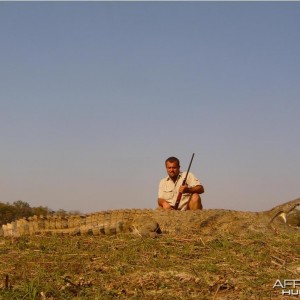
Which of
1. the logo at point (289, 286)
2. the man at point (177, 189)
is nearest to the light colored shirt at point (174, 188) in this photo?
the man at point (177, 189)

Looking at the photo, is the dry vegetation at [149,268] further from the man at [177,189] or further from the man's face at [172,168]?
the man's face at [172,168]

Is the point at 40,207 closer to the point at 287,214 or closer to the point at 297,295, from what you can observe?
the point at 287,214

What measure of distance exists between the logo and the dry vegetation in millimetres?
65

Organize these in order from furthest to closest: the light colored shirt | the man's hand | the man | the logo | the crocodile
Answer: the light colored shirt
the man
the man's hand
the crocodile
the logo

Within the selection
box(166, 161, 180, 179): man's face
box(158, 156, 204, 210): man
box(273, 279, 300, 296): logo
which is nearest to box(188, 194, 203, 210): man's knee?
box(158, 156, 204, 210): man

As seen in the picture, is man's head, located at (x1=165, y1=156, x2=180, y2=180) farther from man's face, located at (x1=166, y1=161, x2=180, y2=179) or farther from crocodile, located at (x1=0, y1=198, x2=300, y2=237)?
crocodile, located at (x1=0, y1=198, x2=300, y2=237)

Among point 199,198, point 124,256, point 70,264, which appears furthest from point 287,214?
point 70,264

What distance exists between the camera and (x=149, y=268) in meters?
5.22

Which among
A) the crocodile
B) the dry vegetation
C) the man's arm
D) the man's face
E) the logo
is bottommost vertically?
the logo

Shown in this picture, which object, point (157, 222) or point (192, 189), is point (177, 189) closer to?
point (192, 189)

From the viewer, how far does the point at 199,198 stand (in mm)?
10359

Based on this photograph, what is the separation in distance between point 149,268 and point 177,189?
17.2ft

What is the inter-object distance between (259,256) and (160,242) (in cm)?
171

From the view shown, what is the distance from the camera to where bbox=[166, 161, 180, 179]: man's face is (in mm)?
10234
